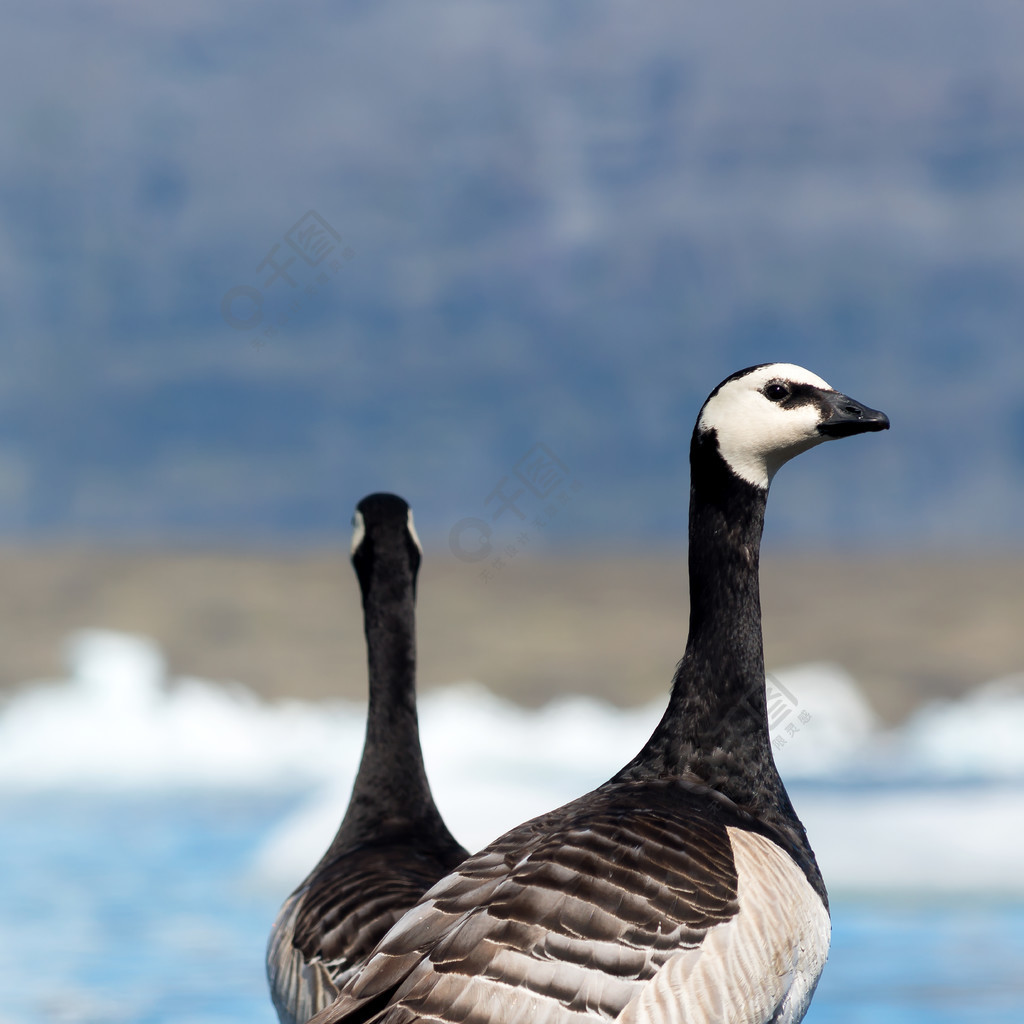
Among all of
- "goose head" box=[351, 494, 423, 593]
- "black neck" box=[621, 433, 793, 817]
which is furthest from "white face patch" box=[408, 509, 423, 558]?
"black neck" box=[621, 433, 793, 817]

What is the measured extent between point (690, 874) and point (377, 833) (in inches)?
129

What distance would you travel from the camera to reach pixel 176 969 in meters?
15.6

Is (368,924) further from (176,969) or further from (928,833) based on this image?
(928,833)

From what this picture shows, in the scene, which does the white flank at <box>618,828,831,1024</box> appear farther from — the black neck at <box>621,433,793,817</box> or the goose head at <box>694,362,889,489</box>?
the goose head at <box>694,362,889,489</box>

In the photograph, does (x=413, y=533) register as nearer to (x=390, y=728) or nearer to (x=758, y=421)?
(x=390, y=728)

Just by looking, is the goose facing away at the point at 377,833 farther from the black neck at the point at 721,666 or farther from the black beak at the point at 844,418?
the black beak at the point at 844,418

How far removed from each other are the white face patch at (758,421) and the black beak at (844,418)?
0.11ft

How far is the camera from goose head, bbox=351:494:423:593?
863cm

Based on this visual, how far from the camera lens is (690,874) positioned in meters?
4.78

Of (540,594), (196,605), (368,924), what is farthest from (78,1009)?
(540,594)

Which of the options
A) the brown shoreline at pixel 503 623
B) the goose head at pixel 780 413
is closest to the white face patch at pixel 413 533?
the goose head at pixel 780 413

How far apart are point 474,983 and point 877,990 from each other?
10923mm

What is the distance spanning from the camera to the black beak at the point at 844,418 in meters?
5.77

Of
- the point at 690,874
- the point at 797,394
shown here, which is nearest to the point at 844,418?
→ the point at 797,394
